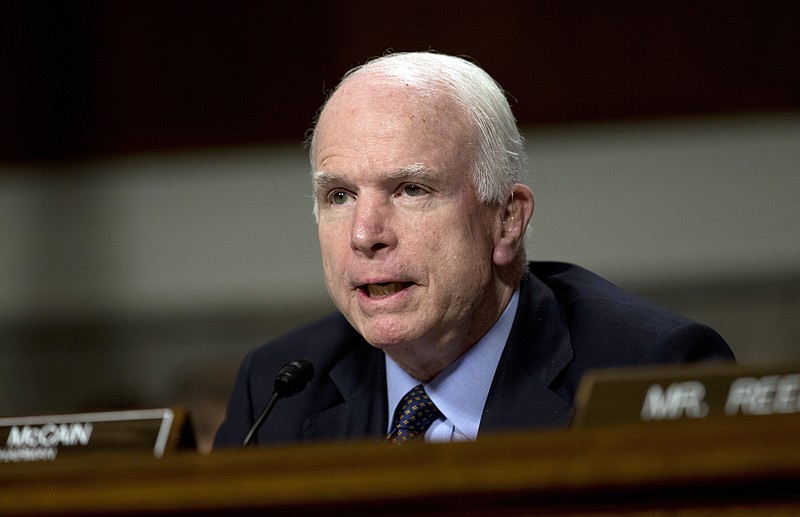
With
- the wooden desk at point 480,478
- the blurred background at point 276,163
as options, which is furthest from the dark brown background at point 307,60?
the wooden desk at point 480,478

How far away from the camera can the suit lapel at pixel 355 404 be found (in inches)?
81.8

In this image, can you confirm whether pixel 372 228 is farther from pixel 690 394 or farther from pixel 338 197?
pixel 690 394

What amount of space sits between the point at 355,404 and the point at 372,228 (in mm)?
423

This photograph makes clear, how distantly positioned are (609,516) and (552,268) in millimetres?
1378

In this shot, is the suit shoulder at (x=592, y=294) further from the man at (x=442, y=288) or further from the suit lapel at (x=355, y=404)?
the suit lapel at (x=355, y=404)

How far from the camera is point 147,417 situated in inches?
54.4

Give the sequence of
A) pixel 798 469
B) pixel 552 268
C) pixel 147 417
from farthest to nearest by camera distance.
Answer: pixel 552 268 < pixel 147 417 < pixel 798 469

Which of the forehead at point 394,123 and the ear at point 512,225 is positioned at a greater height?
the forehead at point 394,123

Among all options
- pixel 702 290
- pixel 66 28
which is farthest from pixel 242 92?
pixel 702 290

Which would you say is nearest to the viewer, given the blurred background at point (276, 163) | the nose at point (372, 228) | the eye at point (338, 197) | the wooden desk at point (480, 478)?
the wooden desk at point (480, 478)

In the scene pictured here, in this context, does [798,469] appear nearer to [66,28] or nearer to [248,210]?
[248,210]

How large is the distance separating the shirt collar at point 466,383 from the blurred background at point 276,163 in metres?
2.21

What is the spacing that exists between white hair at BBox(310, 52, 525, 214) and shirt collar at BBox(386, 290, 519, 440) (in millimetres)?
276

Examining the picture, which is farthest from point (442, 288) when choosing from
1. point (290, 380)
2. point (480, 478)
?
point (480, 478)
